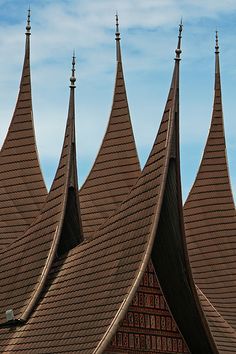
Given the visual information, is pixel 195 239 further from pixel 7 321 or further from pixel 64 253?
pixel 7 321

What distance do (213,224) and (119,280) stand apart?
12.9m

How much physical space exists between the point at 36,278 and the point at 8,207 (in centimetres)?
814

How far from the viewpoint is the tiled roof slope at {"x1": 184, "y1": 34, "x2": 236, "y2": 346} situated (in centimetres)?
3291

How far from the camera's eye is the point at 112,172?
34469 mm

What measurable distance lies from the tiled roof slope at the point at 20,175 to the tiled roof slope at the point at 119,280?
25.0 ft

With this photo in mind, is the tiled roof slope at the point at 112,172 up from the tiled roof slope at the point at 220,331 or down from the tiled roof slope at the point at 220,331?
up

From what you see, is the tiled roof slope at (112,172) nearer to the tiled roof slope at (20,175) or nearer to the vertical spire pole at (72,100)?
the tiled roof slope at (20,175)

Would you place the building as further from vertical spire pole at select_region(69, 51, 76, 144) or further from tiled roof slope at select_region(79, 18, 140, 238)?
tiled roof slope at select_region(79, 18, 140, 238)

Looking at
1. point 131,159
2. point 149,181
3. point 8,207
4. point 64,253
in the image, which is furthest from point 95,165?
point 149,181

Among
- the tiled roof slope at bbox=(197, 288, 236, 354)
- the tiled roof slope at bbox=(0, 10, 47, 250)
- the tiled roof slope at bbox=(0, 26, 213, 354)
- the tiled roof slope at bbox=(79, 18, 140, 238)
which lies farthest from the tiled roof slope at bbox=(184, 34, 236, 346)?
the tiled roof slope at bbox=(0, 26, 213, 354)

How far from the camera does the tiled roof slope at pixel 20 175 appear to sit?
1248 inches

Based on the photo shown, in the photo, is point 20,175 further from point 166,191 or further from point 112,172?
point 166,191

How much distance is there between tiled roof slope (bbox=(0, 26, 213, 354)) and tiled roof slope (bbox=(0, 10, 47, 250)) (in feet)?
25.0

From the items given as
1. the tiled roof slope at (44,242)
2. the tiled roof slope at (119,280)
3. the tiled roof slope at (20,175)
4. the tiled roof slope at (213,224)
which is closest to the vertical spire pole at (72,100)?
the tiled roof slope at (44,242)
